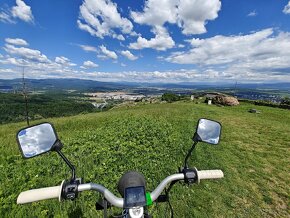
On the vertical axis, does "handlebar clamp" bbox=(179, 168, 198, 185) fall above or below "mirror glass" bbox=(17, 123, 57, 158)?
below

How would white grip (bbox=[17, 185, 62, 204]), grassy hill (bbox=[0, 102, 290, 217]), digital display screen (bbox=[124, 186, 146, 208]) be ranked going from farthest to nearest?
1. grassy hill (bbox=[0, 102, 290, 217])
2. white grip (bbox=[17, 185, 62, 204])
3. digital display screen (bbox=[124, 186, 146, 208])

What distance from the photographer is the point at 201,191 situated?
602 cm

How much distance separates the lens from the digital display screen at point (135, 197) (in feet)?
4.90

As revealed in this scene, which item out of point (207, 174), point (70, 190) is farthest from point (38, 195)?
point (207, 174)

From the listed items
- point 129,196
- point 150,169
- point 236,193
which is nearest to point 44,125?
point 129,196

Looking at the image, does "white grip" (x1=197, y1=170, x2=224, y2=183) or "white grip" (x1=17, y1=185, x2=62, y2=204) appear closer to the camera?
"white grip" (x1=17, y1=185, x2=62, y2=204)

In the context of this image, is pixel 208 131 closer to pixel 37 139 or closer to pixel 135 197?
pixel 135 197

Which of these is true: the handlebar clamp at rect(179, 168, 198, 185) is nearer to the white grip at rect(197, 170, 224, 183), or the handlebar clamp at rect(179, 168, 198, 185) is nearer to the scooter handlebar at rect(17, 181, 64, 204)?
the white grip at rect(197, 170, 224, 183)

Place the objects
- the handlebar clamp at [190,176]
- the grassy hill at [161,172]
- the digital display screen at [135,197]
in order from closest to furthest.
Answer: the digital display screen at [135,197], the handlebar clamp at [190,176], the grassy hill at [161,172]

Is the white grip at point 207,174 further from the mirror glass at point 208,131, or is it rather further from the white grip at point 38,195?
the white grip at point 38,195

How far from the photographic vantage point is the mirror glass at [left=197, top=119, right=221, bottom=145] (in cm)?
274

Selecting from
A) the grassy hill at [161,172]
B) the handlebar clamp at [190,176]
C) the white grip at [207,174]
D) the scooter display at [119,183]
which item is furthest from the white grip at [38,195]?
the grassy hill at [161,172]

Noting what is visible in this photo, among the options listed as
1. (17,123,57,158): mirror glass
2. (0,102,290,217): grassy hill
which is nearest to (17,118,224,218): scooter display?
(17,123,57,158): mirror glass

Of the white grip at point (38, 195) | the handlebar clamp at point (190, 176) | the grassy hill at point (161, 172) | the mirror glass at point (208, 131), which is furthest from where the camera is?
the grassy hill at point (161, 172)
